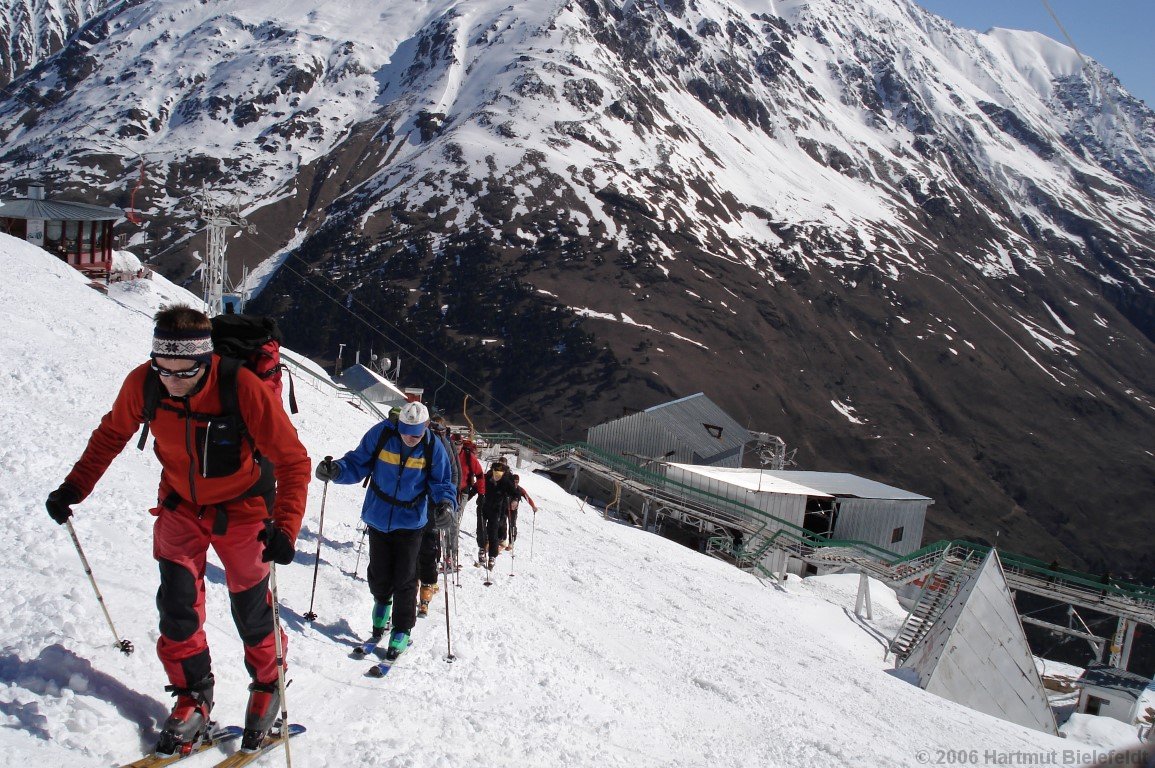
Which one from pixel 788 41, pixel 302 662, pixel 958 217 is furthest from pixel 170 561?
pixel 788 41

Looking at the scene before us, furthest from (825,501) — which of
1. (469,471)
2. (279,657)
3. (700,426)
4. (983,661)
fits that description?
(279,657)

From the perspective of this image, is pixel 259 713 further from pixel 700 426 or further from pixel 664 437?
pixel 700 426

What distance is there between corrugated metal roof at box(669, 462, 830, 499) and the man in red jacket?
2973cm

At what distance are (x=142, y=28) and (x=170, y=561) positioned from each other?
196520 millimetres

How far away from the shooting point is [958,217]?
5536 inches

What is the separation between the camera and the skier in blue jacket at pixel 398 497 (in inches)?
219

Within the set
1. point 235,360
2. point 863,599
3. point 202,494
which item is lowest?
point 863,599

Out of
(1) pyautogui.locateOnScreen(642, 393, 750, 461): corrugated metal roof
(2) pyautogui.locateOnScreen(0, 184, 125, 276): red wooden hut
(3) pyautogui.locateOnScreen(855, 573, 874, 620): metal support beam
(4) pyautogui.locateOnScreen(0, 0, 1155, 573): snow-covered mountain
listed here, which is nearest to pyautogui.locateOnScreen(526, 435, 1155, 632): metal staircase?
(3) pyautogui.locateOnScreen(855, 573, 874, 620): metal support beam

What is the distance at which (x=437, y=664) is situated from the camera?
562 cm

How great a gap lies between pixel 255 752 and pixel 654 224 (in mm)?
95097

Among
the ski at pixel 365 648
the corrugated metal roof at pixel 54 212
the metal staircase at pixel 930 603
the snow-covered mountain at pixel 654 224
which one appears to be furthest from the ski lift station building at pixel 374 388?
the ski at pixel 365 648

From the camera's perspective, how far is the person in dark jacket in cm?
1007

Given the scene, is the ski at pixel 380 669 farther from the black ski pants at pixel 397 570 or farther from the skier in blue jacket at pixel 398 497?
the black ski pants at pixel 397 570
